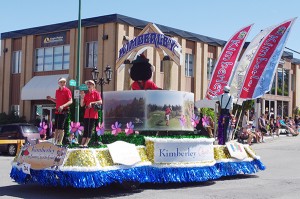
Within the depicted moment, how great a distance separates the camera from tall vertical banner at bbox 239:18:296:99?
16859 millimetres

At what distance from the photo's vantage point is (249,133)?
2409 cm

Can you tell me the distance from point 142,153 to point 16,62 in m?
28.3

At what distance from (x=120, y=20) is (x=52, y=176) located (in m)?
21.6

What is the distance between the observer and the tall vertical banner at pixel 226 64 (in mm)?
21142

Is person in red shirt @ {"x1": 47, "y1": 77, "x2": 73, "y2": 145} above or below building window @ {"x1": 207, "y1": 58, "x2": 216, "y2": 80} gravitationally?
below

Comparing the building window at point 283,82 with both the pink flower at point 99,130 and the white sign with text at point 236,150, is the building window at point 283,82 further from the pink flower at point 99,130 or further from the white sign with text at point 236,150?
the pink flower at point 99,130

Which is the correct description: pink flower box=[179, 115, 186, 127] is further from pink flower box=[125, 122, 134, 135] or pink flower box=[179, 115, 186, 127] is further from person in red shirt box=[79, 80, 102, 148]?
person in red shirt box=[79, 80, 102, 148]

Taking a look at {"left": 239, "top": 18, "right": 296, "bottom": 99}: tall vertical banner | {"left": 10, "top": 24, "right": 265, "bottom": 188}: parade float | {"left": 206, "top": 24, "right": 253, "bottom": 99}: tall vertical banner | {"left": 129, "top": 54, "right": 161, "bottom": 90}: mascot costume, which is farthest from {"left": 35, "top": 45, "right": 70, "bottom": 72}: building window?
{"left": 129, "top": 54, "right": 161, "bottom": 90}: mascot costume

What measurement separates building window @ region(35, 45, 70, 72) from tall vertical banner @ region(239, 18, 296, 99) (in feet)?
57.9

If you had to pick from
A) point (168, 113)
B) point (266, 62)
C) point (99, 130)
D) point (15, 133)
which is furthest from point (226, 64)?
point (99, 130)

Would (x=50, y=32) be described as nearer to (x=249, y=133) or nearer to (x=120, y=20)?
(x=120, y=20)

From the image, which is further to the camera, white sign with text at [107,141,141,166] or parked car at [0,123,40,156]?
parked car at [0,123,40,156]

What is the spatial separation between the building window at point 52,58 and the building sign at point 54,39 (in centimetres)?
29

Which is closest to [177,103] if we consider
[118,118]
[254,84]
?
[118,118]
